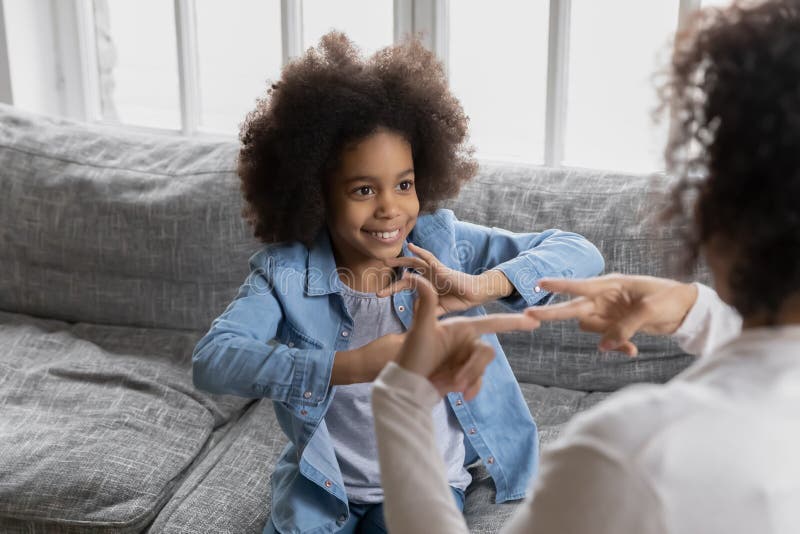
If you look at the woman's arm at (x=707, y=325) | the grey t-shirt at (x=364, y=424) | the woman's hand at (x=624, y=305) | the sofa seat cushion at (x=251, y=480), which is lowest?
the sofa seat cushion at (x=251, y=480)

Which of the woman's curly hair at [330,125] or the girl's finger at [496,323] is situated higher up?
the woman's curly hair at [330,125]

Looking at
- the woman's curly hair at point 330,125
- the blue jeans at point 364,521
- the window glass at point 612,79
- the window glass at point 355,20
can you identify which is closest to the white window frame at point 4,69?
the window glass at point 355,20

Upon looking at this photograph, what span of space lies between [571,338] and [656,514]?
141 cm

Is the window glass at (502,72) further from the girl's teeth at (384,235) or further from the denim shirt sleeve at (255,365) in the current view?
the denim shirt sleeve at (255,365)

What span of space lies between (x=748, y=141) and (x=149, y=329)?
1.94 metres

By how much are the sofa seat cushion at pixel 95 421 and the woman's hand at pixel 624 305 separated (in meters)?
1.04

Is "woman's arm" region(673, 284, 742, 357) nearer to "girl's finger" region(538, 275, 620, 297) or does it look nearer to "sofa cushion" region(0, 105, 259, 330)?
"girl's finger" region(538, 275, 620, 297)

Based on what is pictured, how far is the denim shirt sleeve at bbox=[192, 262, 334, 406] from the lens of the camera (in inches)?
58.2

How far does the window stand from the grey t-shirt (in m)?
0.89

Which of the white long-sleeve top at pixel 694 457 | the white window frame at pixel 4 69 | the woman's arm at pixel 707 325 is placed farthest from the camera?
the white window frame at pixel 4 69

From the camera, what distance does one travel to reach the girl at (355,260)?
162 centimetres

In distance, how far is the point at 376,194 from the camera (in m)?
1.63

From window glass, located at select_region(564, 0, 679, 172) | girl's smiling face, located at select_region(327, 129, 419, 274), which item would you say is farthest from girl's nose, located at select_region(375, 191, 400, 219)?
window glass, located at select_region(564, 0, 679, 172)

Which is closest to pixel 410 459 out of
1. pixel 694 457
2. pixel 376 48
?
pixel 694 457
